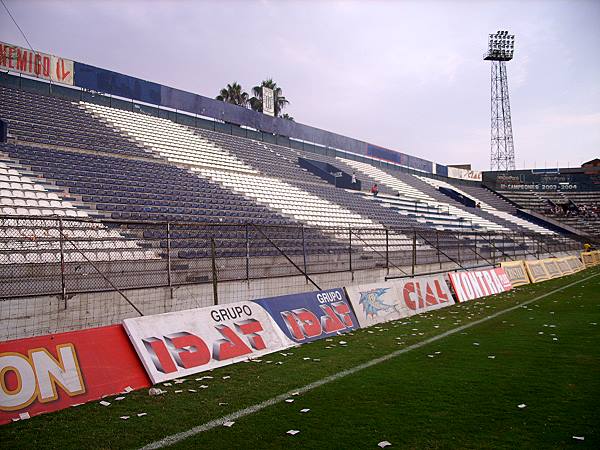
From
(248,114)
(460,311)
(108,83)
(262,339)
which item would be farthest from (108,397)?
(248,114)

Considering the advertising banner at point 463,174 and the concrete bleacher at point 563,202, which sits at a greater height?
the advertising banner at point 463,174

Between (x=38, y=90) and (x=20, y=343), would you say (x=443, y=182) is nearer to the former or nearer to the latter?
(x=38, y=90)

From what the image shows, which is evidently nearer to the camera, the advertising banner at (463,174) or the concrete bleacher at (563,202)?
the concrete bleacher at (563,202)

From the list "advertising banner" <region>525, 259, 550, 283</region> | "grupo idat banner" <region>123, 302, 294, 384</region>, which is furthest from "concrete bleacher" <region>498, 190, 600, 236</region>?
"grupo idat banner" <region>123, 302, 294, 384</region>

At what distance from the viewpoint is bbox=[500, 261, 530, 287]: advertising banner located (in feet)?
66.8

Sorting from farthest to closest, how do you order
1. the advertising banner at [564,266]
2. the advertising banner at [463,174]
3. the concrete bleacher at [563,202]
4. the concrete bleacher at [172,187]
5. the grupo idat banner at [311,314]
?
the advertising banner at [463,174], the concrete bleacher at [563,202], the advertising banner at [564,266], the concrete bleacher at [172,187], the grupo idat banner at [311,314]

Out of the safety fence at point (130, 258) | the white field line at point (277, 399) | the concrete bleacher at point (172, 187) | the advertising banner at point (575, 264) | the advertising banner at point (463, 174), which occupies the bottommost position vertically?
the white field line at point (277, 399)

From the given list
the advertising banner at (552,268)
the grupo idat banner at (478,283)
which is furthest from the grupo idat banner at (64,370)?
the advertising banner at (552,268)

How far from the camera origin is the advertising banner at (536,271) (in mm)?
22422

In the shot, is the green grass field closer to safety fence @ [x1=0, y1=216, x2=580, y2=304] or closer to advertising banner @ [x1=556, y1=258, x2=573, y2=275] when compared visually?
safety fence @ [x1=0, y1=216, x2=580, y2=304]

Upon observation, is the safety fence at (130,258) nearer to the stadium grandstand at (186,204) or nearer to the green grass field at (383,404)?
the stadium grandstand at (186,204)

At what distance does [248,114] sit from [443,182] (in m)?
26.5

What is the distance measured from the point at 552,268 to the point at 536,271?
8.86ft

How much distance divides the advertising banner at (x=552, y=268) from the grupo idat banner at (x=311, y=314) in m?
17.6
